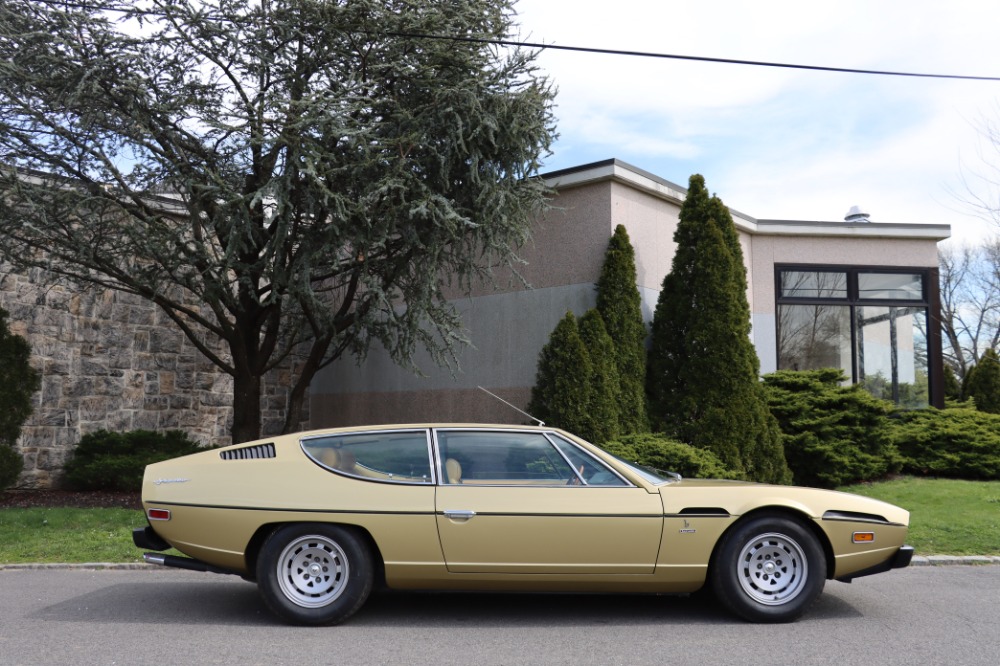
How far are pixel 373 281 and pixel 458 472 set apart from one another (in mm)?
5547

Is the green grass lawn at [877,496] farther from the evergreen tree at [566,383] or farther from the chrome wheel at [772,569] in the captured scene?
the evergreen tree at [566,383]

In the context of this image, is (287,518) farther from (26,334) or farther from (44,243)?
(26,334)

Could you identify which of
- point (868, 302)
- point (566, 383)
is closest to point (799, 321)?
point (868, 302)

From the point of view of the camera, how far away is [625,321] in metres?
12.7

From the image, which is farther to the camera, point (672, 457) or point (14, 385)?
point (14, 385)

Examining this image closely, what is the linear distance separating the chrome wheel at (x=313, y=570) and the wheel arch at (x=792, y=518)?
255 centimetres

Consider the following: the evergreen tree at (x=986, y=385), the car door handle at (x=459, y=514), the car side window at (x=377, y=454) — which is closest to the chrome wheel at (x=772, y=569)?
the car door handle at (x=459, y=514)

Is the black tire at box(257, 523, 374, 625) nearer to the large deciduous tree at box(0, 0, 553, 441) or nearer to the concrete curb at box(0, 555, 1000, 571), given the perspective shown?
the concrete curb at box(0, 555, 1000, 571)

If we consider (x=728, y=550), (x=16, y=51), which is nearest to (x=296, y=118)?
(x=16, y=51)

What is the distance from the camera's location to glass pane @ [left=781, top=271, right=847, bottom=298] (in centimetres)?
1628

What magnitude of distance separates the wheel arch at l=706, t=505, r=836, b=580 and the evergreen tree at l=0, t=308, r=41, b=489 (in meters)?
10.7

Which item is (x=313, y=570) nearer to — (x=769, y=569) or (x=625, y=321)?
(x=769, y=569)

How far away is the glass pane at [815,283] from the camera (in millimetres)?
16281

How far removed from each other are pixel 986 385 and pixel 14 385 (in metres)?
20.5
